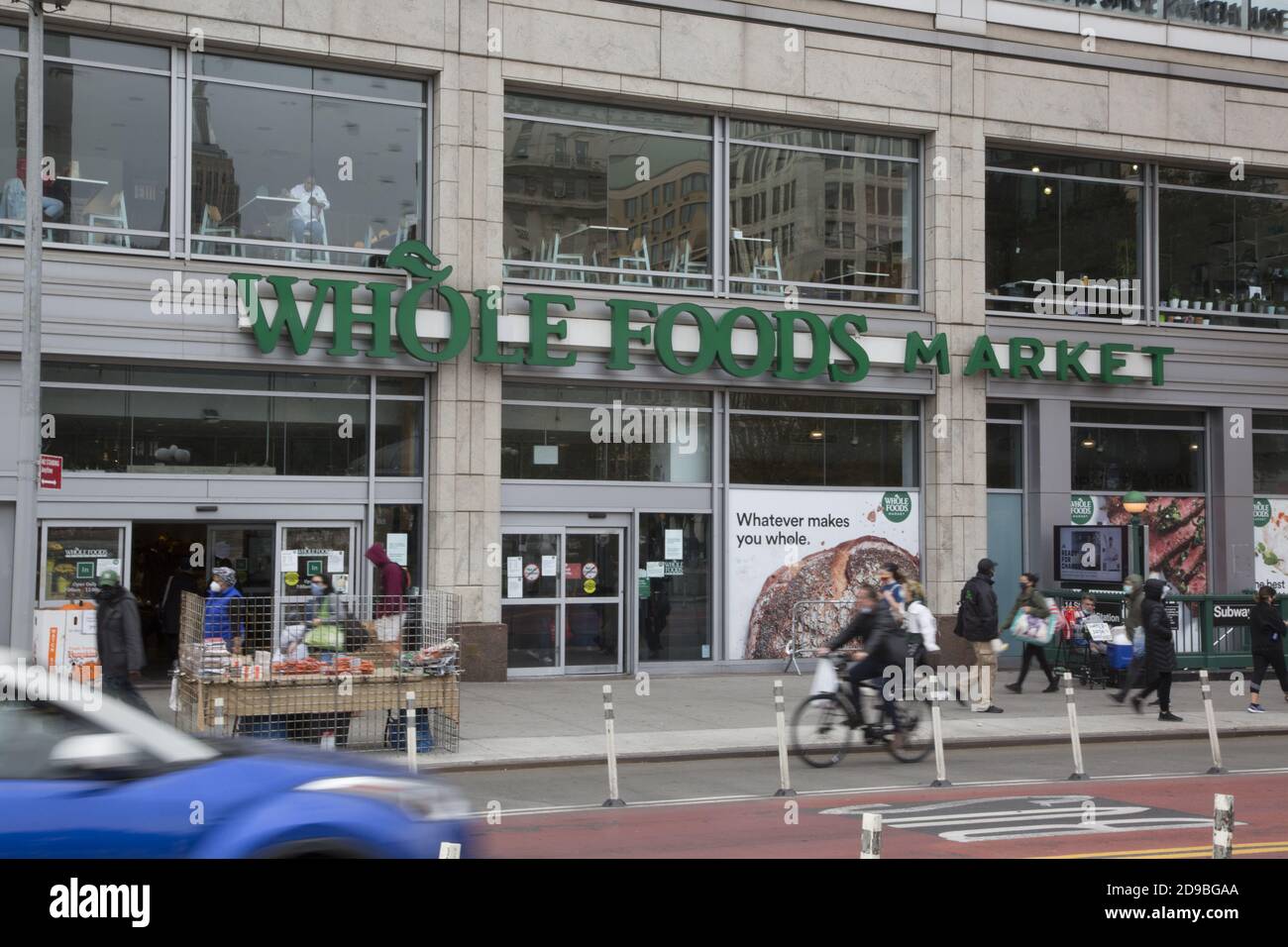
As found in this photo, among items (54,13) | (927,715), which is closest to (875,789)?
(927,715)

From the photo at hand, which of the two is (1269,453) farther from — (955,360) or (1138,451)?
(955,360)

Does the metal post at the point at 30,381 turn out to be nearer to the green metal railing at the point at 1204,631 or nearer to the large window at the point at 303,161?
the large window at the point at 303,161

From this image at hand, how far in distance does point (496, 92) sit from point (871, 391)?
25.7 ft

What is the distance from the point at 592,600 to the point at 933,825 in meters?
11.6

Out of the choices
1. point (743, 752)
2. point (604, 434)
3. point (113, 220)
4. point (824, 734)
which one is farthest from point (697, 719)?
point (113, 220)

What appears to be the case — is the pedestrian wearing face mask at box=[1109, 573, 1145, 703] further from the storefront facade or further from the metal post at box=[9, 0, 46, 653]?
the metal post at box=[9, 0, 46, 653]

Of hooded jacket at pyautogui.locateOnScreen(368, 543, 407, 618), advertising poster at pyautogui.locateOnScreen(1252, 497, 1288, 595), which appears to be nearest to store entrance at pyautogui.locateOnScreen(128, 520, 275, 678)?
hooded jacket at pyautogui.locateOnScreen(368, 543, 407, 618)

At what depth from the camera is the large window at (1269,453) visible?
2647cm

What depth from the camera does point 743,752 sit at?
15133mm

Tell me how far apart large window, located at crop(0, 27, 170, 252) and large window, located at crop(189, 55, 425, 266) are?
20.2 inches

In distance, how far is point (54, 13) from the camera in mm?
18484

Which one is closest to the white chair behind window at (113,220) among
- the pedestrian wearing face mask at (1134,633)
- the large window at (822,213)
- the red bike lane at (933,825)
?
the large window at (822,213)

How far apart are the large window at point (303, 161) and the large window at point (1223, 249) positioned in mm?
14243

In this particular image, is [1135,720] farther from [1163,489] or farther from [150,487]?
→ [150,487]
